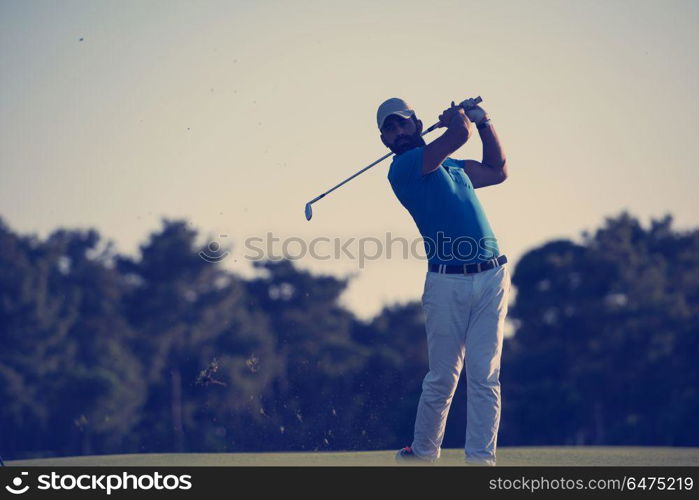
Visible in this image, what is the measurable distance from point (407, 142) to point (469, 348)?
169 cm

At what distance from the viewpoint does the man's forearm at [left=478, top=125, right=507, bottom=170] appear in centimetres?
1048

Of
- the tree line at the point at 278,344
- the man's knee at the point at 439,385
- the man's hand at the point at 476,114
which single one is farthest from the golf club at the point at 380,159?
the tree line at the point at 278,344

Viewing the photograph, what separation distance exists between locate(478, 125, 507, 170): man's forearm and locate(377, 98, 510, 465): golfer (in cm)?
50

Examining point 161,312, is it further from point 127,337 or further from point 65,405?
point 65,405

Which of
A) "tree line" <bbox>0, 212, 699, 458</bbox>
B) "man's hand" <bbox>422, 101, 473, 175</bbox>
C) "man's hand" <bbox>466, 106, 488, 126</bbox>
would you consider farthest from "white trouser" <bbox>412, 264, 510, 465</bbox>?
"tree line" <bbox>0, 212, 699, 458</bbox>

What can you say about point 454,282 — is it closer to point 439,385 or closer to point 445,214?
point 445,214

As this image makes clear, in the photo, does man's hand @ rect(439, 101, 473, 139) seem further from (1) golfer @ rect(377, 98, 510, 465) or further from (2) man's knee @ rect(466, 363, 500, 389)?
(2) man's knee @ rect(466, 363, 500, 389)

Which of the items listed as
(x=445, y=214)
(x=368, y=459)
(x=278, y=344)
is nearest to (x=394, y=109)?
(x=445, y=214)

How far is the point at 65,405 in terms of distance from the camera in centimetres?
6253

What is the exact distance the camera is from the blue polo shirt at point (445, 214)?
32.1 ft

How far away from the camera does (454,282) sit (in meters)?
9.77

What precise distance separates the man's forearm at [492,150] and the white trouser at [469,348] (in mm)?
999

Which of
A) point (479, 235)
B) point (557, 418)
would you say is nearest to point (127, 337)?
point (557, 418)

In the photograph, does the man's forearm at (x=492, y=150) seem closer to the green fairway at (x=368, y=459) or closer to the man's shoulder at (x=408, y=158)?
the man's shoulder at (x=408, y=158)
